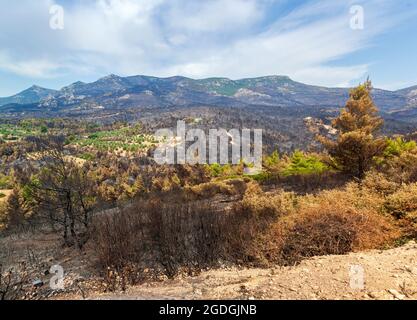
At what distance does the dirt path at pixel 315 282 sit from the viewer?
504 cm

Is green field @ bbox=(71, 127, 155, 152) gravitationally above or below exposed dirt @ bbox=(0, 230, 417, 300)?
below

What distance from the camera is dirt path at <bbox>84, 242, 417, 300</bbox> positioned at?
5.04 meters

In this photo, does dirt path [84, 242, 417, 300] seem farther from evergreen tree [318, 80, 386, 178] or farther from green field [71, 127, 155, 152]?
green field [71, 127, 155, 152]

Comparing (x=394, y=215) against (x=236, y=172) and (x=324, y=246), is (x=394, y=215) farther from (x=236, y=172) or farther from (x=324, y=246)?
(x=236, y=172)

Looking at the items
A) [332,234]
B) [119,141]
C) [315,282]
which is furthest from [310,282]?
[119,141]

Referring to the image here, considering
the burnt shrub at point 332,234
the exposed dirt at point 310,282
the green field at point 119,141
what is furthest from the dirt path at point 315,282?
the green field at point 119,141

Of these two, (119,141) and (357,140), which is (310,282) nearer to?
(357,140)

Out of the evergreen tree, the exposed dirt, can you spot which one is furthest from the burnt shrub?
the evergreen tree

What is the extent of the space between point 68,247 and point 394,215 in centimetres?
1429

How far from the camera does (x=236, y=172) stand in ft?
107

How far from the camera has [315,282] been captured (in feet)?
18.1

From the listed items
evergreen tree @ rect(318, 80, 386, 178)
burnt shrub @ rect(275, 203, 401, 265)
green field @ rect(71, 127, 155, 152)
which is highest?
evergreen tree @ rect(318, 80, 386, 178)

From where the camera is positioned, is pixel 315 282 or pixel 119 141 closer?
pixel 315 282

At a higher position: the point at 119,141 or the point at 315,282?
the point at 315,282
